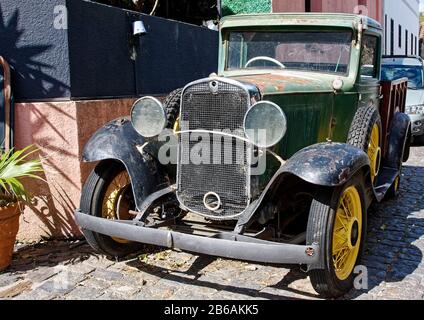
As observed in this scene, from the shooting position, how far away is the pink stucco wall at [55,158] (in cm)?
432

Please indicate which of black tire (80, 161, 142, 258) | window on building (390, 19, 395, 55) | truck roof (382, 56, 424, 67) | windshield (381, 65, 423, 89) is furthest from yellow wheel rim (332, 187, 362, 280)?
window on building (390, 19, 395, 55)

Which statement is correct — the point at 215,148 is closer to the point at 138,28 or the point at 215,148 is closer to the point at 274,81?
the point at 274,81

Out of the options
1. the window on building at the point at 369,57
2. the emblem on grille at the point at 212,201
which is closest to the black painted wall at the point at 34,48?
the emblem on grille at the point at 212,201

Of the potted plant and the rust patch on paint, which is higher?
the rust patch on paint

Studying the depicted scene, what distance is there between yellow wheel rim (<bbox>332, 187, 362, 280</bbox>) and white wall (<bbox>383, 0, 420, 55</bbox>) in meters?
17.1

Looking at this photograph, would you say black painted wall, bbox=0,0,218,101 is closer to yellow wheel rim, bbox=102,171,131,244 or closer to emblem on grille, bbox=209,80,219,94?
yellow wheel rim, bbox=102,171,131,244

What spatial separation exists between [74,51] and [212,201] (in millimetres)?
1996

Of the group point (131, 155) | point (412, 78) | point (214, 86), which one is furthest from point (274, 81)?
point (412, 78)

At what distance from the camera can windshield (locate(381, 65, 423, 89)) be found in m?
10.4

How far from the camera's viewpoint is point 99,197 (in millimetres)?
3715

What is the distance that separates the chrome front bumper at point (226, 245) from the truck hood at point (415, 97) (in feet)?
24.9

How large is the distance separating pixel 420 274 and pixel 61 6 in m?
3.61

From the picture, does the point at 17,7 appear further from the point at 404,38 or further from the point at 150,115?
the point at 404,38

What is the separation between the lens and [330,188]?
3.09 meters
